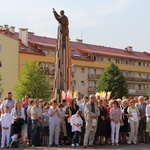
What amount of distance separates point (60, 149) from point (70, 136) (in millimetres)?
2029

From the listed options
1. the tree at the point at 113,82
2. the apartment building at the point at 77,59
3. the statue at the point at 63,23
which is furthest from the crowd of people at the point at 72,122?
the apartment building at the point at 77,59

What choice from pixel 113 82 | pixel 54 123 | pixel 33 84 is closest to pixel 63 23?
pixel 54 123

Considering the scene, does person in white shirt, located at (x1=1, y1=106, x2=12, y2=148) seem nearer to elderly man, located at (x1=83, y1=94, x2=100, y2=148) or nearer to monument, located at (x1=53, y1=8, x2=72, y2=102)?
elderly man, located at (x1=83, y1=94, x2=100, y2=148)

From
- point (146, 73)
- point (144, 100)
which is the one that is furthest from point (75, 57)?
point (144, 100)

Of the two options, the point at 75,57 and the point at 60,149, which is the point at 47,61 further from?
the point at 60,149

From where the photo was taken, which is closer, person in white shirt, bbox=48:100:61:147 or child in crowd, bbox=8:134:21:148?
child in crowd, bbox=8:134:21:148

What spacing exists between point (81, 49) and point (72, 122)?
5803 centimetres

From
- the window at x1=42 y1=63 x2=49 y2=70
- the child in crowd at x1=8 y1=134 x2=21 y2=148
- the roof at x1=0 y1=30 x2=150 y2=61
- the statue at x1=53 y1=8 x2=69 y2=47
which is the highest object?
the roof at x1=0 y1=30 x2=150 y2=61

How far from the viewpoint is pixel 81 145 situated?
17.0 meters

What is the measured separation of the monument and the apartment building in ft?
131

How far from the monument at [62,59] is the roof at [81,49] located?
40458 millimetres

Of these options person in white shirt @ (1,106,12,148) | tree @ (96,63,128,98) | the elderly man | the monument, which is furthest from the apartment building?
the elderly man

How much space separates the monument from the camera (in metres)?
23.9

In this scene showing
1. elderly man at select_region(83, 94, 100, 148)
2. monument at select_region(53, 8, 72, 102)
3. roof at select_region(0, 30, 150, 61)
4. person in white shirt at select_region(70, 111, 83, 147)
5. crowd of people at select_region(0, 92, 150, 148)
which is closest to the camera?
elderly man at select_region(83, 94, 100, 148)
